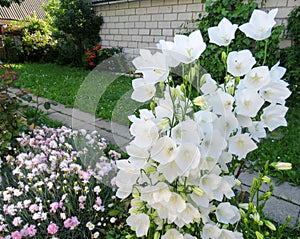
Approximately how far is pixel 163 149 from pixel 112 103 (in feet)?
11.5

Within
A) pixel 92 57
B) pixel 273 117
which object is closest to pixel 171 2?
pixel 92 57

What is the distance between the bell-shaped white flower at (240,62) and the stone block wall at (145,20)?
14.2 feet

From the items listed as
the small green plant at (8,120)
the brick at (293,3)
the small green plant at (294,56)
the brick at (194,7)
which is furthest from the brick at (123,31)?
the small green plant at (8,120)

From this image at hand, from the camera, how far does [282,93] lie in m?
0.72

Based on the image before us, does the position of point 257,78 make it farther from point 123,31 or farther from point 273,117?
point 123,31

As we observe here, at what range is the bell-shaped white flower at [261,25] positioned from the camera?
717 millimetres

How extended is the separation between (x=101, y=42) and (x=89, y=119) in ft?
18.1

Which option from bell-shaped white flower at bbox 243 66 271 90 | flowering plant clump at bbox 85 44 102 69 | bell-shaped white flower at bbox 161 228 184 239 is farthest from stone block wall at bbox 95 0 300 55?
bell-shaped white flower at bbox 161 228 184 239

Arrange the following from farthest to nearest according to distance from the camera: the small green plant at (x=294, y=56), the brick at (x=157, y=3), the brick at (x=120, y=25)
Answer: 1. the brick at (x=120, y=25)
2. the brick at (x=157, y=3)
3. the small green plant at (x=294, y=56)

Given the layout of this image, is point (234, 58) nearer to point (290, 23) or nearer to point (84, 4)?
point (290, 23)

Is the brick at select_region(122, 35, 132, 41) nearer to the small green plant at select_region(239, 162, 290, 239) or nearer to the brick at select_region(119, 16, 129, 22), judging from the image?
the brick at select_region(119, 16, 129, 22)

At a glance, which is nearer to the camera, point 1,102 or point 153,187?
point 153,187

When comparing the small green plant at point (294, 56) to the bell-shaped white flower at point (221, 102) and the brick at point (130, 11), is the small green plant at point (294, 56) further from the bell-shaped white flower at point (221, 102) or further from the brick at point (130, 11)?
the brick at point (130, 11)

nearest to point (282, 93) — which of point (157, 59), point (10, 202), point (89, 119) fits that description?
point (157, 59)
